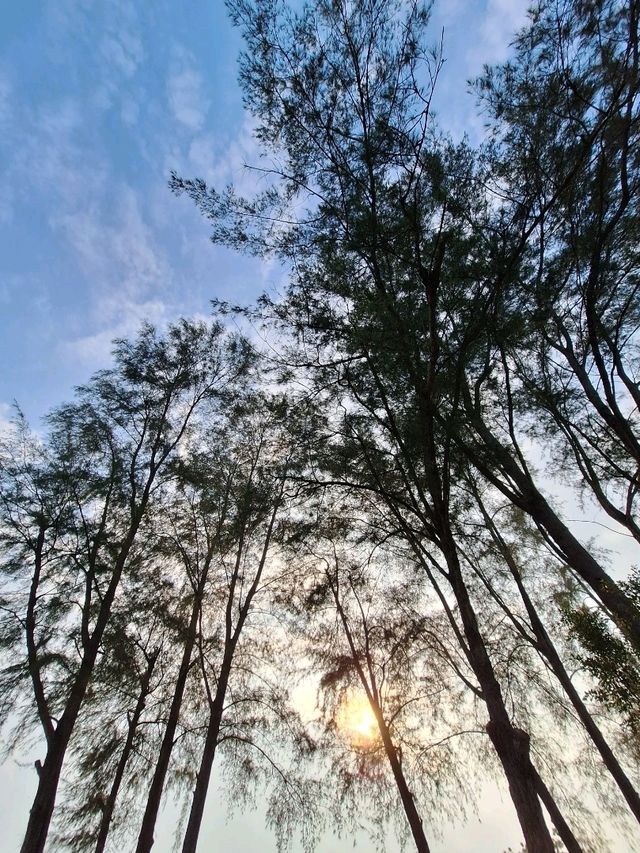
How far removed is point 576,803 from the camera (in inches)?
239

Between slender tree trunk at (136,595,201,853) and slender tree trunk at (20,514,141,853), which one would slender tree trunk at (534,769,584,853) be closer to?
slender tree trunk at (136,595,201,853)

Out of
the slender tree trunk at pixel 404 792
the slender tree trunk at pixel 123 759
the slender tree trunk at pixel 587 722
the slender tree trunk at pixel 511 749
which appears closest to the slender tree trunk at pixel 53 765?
the slender tree trunk at pixel 123 759

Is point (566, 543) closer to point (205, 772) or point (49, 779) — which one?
point (205, 772)

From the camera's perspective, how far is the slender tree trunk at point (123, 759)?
224 inches

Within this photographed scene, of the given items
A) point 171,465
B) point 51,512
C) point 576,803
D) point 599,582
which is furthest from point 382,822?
point 51,512

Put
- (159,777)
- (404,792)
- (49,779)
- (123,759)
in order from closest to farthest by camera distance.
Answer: (49,779), (159,777), (123,759), (404,792)

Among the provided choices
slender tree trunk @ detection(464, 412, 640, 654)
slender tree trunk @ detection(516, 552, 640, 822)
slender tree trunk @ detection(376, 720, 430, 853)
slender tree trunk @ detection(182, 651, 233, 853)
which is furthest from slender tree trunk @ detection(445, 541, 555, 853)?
slender tree trunk @ detection(376, 720, 430, 853)

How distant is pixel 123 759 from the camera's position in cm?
593

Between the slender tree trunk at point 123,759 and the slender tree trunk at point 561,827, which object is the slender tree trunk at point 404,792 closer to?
the slender tree trunk at point 561,827

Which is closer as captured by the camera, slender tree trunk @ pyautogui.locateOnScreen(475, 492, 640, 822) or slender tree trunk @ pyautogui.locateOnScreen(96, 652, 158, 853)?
slender tree trunk @ pyautogui.locateOnScreen(475, 492, 640, 822)

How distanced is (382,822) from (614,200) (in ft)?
29.1

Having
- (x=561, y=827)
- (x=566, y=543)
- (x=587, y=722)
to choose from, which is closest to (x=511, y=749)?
(x=566, y=543)

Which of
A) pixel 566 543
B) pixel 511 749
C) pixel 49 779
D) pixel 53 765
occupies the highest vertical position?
pixel 566 543

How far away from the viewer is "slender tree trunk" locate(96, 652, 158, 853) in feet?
18.7
